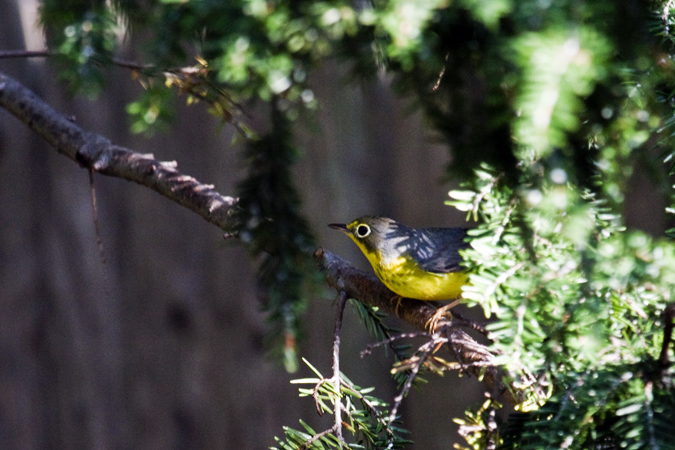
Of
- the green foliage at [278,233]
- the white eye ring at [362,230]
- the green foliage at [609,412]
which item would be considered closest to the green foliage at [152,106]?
the white eye ring at [362,230]

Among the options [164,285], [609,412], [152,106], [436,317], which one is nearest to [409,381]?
[609,412]

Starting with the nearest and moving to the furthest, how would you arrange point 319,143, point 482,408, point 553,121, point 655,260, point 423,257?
point 553,121 < point 655,260 < point 482,408 < point 423,257 < point 319,143

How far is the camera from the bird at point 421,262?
1421mm

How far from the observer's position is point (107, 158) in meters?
1.34

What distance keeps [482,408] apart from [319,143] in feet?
4.96

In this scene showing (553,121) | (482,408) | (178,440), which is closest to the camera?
(553,121)

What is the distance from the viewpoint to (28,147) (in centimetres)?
228

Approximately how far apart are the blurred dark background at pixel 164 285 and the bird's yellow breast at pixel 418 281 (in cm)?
77

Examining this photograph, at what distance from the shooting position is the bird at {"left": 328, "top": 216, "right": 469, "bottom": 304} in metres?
1.42

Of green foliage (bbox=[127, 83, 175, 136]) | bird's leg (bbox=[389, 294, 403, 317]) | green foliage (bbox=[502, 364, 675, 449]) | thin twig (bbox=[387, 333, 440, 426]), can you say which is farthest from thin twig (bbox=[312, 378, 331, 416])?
green foliage (bbox=[127, 83, 175, 136])

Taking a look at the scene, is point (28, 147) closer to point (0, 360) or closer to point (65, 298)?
point (65, 298)

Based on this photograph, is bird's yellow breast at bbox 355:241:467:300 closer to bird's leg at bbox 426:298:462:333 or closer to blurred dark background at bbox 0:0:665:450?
bird's leg at bbox 426:298:462:333

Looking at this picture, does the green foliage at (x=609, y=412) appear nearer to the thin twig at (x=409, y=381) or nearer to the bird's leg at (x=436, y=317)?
the thin twig at (x=409, y=381)

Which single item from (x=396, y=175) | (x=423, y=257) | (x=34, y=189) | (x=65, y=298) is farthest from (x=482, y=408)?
(x=34, y=189)
